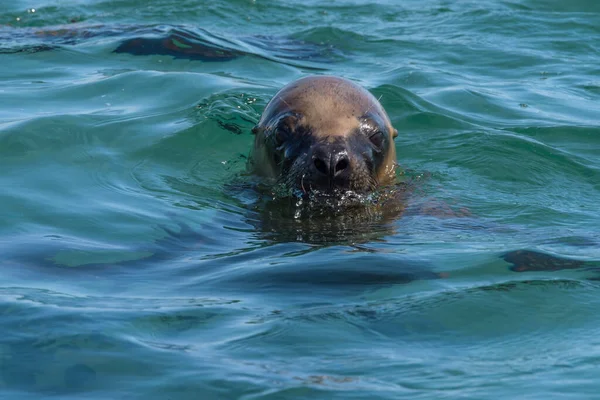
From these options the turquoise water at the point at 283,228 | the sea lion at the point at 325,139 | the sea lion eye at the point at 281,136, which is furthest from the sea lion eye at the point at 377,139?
the sea lion eye at the point at 281,136

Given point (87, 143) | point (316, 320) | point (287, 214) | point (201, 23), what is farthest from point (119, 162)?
point (201, 23)

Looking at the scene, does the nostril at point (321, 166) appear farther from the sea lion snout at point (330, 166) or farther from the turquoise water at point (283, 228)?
the turquoise water at point (283, 228)

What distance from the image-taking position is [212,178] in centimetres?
709

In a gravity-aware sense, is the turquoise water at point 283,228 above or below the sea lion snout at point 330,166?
below

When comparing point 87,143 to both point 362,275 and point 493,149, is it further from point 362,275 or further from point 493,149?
point 362,275

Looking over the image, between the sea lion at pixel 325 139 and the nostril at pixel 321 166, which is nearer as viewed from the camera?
the nostril at pixel 321 166

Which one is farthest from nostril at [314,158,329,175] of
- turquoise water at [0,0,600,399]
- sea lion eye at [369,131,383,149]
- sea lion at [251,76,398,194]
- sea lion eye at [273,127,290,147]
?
sea lion eye at [369,131,383,149]

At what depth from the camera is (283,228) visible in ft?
18.6

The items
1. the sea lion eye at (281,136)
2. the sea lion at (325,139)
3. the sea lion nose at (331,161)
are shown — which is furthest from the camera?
the sea lion eye at (281,136)

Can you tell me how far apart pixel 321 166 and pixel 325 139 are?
0.99 feet

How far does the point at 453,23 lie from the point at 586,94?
10.0ft

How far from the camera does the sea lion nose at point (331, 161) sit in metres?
5.49

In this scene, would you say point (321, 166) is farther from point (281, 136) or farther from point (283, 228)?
point (281, 136)

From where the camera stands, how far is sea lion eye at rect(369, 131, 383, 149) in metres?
6.21
